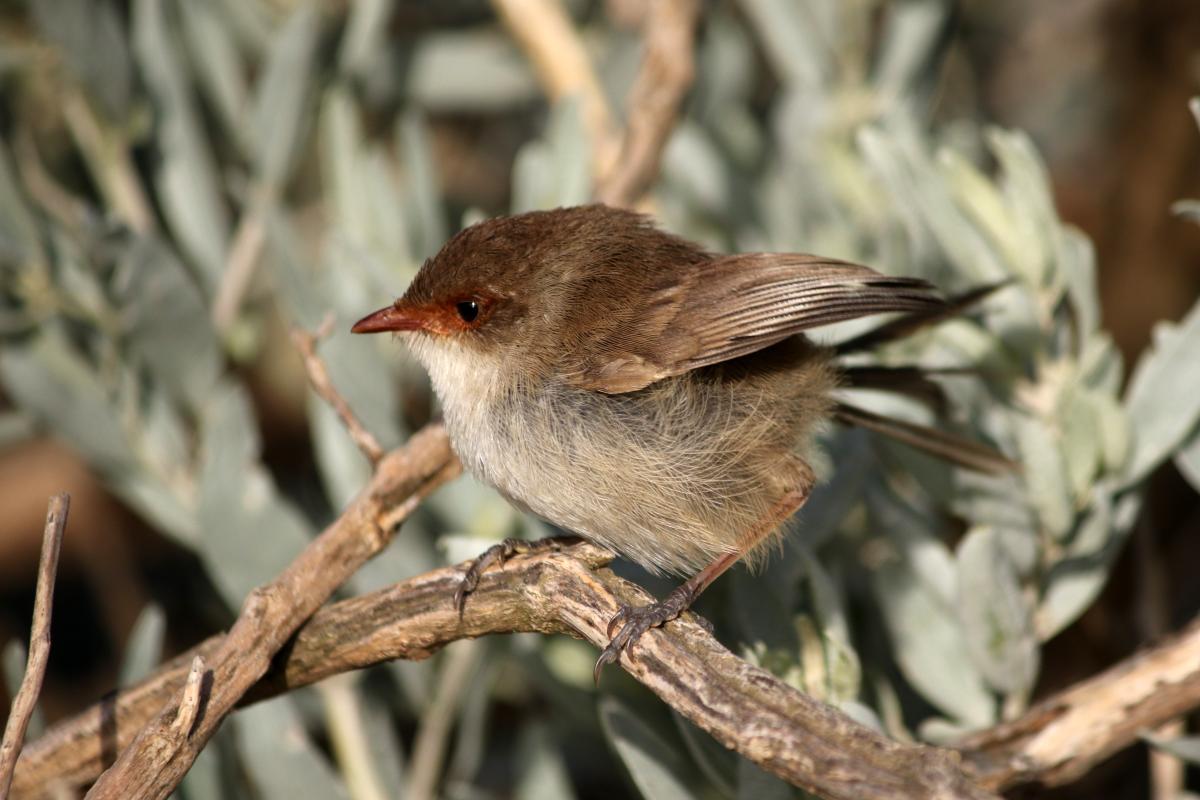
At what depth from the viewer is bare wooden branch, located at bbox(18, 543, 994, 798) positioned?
6.66 feet

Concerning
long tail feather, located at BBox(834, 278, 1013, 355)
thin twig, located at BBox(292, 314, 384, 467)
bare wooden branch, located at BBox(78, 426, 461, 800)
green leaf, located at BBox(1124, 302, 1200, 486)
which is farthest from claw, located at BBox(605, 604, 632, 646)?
green leaf, located at BBox(1124, 302, 1200, 486)

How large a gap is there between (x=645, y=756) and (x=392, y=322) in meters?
1.27

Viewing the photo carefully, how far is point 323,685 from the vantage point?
147 inches

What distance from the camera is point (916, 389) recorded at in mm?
3428

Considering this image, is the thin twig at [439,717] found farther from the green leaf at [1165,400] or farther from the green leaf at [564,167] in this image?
the green leaf at [1165,400]

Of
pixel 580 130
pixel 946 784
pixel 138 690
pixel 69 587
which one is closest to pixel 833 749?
pixel 946 784

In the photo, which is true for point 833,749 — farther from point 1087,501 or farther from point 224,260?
point 224,260

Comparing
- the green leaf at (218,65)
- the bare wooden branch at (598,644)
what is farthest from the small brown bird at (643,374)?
the green leaf at (218,65)

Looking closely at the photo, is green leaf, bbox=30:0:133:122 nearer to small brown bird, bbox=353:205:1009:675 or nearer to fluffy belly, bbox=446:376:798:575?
small brown bird, bbox=353:205:1009:675

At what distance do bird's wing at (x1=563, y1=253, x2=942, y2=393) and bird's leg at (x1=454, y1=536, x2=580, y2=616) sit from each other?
42 cm

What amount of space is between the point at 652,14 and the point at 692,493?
7.50 ft

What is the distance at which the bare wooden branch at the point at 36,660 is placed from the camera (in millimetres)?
2188

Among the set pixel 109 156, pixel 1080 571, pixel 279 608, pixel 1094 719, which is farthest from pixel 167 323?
pixel 1094 719

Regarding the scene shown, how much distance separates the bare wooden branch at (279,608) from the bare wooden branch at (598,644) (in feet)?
0.31
